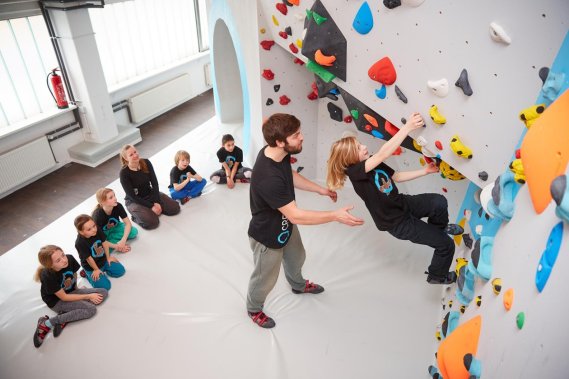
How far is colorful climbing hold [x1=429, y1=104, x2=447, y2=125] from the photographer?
2.13 metres

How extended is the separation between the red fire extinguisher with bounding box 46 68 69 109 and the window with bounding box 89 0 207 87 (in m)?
0.89

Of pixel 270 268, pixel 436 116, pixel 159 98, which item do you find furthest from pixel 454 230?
pixel 159 98

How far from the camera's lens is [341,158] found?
2.53 metres

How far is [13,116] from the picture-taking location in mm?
4777

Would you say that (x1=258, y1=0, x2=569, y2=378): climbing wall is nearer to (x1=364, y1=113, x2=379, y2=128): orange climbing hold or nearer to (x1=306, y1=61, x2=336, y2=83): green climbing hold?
(x1=306, y1=61, x2=336, y2=83): green climbing hold

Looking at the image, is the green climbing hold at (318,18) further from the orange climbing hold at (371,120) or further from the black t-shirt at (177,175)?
the black t-shirt at (177,175)

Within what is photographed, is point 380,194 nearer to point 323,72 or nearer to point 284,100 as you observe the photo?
point 323,72

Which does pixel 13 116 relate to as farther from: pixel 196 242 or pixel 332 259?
pixel 332 259

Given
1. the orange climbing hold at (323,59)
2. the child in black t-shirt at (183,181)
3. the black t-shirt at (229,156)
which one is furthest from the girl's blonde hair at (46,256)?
the orange climbing hold at (323,59)

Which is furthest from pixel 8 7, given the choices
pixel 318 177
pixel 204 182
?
pixel 318 177

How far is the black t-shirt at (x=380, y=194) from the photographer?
Answer: 2508 mm

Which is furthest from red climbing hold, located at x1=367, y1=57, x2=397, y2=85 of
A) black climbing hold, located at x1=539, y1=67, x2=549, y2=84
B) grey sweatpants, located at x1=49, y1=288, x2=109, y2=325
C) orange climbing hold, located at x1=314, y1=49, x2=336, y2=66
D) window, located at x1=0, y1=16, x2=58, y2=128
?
window, located at x1=0, y1=16, x2=58, y2=128

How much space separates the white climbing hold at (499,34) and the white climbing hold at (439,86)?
1.21 ft

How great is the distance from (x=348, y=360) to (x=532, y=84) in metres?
1.94
